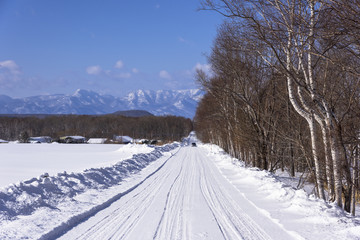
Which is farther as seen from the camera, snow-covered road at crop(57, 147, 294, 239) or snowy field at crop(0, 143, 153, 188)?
snowy field at crop(0, 143, 153, 188)

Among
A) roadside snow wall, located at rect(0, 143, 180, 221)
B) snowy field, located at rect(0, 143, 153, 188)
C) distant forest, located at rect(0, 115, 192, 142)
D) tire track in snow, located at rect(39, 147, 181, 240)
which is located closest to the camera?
tire track in snow, located at rect(39, 147, 181, 240)

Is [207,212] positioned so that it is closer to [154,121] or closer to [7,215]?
[7,215]

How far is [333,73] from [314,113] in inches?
121

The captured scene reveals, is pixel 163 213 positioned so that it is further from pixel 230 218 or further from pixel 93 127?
pixel 93 127

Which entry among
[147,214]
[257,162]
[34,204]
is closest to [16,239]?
[34,204]

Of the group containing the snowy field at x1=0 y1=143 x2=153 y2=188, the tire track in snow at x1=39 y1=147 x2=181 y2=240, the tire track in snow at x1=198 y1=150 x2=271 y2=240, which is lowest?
the snowy field at x1=0 y1=143 x2=153 y2=188

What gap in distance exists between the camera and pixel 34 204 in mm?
8562

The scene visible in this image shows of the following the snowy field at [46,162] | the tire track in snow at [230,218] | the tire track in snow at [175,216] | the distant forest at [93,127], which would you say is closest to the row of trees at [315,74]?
the tire track in snow at [230,218]

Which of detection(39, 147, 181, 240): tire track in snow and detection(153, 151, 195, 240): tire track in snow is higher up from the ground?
detection(153, 151, 195, 240): tire track in snow

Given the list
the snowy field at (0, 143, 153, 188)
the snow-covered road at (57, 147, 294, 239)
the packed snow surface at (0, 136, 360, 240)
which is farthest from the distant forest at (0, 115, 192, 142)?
the snow-covered road at (57, 147, 294, 239)

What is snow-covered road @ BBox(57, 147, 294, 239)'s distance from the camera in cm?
657

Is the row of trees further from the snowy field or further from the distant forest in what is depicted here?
the distant forest

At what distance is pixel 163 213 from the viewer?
8.49m

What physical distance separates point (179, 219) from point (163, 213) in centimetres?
78
